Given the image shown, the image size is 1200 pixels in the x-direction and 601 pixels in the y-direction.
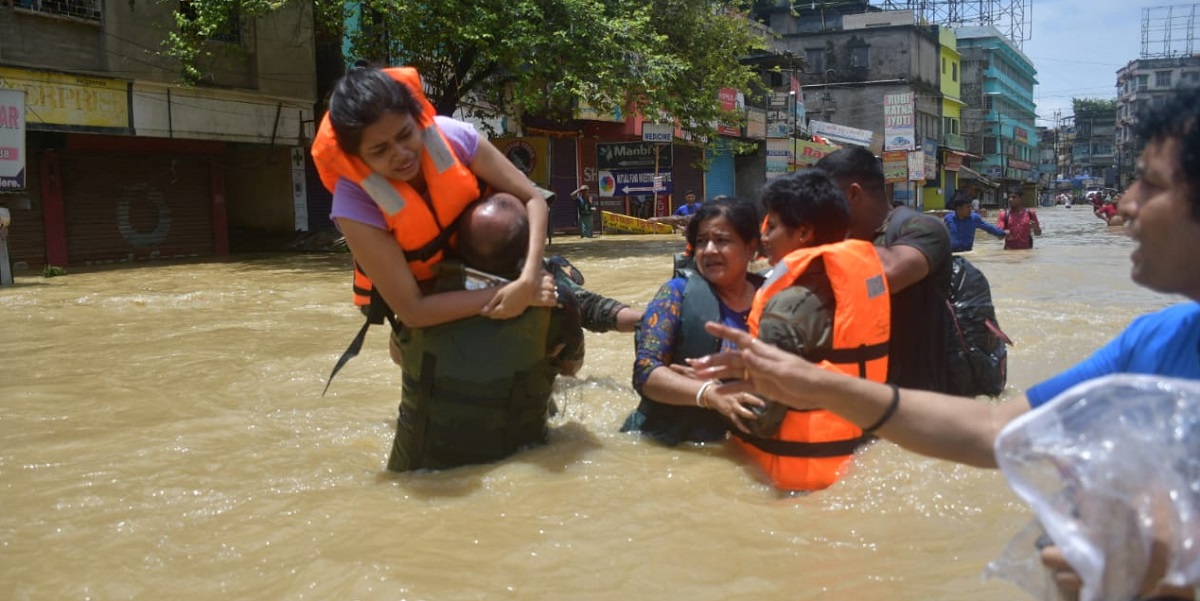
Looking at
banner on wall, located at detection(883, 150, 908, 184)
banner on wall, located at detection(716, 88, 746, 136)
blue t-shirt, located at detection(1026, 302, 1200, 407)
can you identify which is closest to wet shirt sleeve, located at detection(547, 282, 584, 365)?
blue t-shirt, located at detection(1026, 302, 1200, 407)

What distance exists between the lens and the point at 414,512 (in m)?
3.39

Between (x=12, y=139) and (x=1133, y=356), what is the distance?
562 inches

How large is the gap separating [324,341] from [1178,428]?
7.51m

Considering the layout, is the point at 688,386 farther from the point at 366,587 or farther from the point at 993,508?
the point at 366,587

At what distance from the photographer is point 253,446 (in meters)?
4.64

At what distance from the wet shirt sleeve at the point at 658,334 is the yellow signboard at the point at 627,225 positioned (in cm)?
2395

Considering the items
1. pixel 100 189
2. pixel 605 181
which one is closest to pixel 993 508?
pixel 100 189

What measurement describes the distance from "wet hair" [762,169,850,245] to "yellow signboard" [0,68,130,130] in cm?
1509

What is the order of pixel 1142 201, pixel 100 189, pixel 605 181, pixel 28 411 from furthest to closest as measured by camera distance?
pixel 605 181 < pixel 100 189 < pixel 28 411 < pixel 1142 201

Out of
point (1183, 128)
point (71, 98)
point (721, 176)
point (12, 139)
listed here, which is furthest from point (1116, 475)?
point (721, 176)

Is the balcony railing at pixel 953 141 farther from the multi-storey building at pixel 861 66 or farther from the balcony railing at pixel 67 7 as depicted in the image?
the balcony railing at pixel 67 7

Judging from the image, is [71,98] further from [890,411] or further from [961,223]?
[890,411]

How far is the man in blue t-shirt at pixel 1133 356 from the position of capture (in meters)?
1.62

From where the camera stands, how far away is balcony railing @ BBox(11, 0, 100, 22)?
16.0 meters
